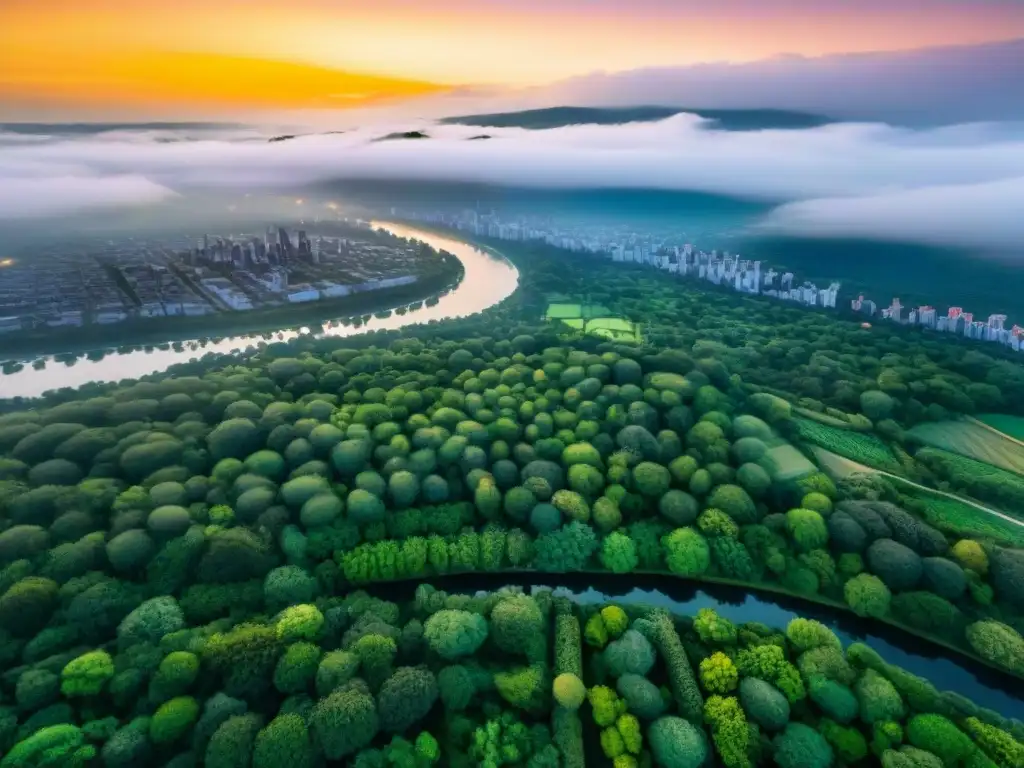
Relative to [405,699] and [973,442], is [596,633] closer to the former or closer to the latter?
[405,699]

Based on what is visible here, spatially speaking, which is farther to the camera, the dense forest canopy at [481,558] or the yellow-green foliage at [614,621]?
the yellow-green foliage at [614,621]

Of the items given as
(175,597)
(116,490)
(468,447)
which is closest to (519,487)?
(468,447)

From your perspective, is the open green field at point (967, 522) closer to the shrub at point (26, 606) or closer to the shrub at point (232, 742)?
the shrub at point (232, 742)

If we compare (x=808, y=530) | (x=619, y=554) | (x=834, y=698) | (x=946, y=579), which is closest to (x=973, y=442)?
(x=946, y=579)

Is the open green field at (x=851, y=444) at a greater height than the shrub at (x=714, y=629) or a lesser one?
greater

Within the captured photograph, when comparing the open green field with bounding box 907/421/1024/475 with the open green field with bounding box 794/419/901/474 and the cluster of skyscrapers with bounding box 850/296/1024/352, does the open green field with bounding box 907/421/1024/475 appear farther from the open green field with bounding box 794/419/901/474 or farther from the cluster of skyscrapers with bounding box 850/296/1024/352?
the cluster of skyscrapers with bounding box 850/296/1024/352

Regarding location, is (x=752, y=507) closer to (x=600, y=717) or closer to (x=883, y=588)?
(x=883, y=588)

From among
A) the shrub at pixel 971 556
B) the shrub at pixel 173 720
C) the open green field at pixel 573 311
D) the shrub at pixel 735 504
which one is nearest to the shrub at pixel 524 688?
the shrub at pixel 173 720
